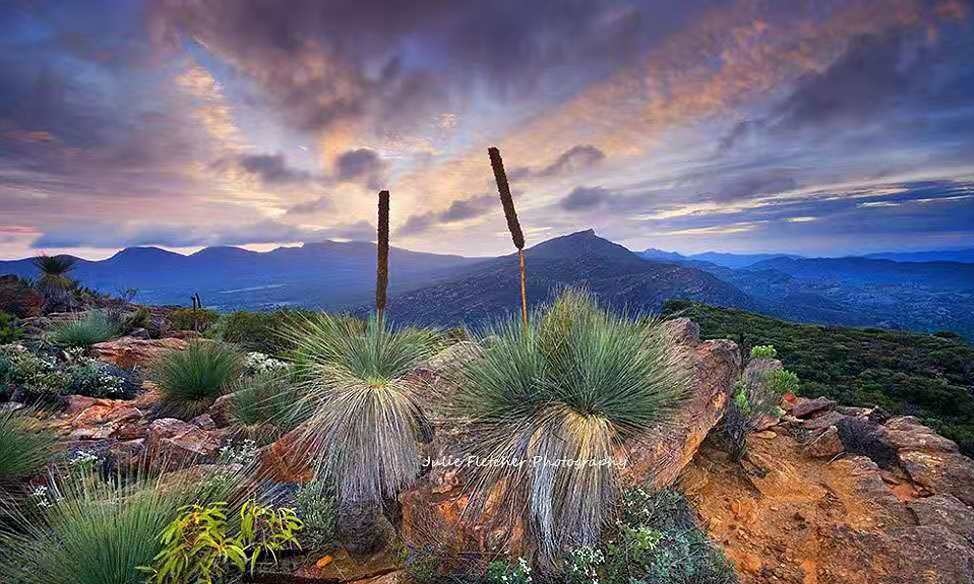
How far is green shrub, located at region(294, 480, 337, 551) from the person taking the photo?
147 inches

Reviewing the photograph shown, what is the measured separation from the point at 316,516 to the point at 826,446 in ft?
22.1

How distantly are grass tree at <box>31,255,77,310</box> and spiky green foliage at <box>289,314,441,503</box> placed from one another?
20973 mm

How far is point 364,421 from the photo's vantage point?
3.95m

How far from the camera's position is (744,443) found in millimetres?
5320

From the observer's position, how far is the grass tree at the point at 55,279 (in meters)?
18.2

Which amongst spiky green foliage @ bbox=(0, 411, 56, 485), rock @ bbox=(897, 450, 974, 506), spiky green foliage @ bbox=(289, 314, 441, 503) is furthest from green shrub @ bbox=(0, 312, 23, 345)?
rock @ bbox=(897, 450, 974, 506)

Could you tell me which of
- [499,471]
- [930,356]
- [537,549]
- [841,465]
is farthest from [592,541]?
[930,356]

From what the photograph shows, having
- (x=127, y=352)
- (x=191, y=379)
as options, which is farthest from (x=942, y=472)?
(x=127, y=352)

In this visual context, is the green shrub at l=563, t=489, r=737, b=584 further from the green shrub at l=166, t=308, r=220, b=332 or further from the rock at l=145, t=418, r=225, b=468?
the green shrub at l=166, t=308, r=220, b=332

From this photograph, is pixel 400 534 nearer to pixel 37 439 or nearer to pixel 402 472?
pixel 402 472

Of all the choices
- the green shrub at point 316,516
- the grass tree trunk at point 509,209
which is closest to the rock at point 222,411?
the green shrub at point 316,516

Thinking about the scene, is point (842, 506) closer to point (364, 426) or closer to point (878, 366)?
point (364, 426)

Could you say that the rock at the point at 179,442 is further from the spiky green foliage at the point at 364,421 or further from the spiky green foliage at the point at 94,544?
the spiky green foliage at the point at 364,421

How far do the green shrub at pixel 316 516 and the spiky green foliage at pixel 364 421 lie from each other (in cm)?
17
